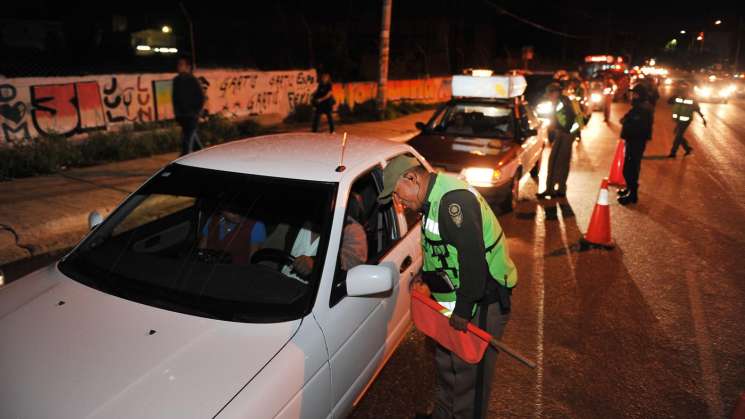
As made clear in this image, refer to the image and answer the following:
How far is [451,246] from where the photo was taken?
2643mm

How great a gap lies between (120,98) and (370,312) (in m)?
11.9

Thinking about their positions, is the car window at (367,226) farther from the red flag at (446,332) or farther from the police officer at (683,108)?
the police officer at (683,108)

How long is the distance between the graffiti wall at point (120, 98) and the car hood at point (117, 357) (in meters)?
9.63

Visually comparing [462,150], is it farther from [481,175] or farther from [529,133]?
[529,133]

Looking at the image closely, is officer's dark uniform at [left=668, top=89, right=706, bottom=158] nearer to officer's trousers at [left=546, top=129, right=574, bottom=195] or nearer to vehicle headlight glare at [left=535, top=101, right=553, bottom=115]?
vehicle headlight glare at [left=535, top=101, right=553, bottom=115]

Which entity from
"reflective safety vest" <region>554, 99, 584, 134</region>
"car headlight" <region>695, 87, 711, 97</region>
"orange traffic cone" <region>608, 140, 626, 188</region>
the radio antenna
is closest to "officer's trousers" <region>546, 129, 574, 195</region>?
"reflective safety vest" <region>554, 99, 584, 134</region>

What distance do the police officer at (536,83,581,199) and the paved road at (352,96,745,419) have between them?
41cm

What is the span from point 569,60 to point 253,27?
45767 mm

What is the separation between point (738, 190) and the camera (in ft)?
31.7

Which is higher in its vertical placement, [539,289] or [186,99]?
[186,99]

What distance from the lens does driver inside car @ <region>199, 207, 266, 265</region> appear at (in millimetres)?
A: 3184

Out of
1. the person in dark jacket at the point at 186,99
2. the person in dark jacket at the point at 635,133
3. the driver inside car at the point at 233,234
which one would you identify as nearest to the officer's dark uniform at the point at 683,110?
the person in dark jacket at the point at 635,133

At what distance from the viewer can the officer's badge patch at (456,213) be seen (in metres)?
2.52

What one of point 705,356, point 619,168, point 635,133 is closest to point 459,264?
point 705,356
